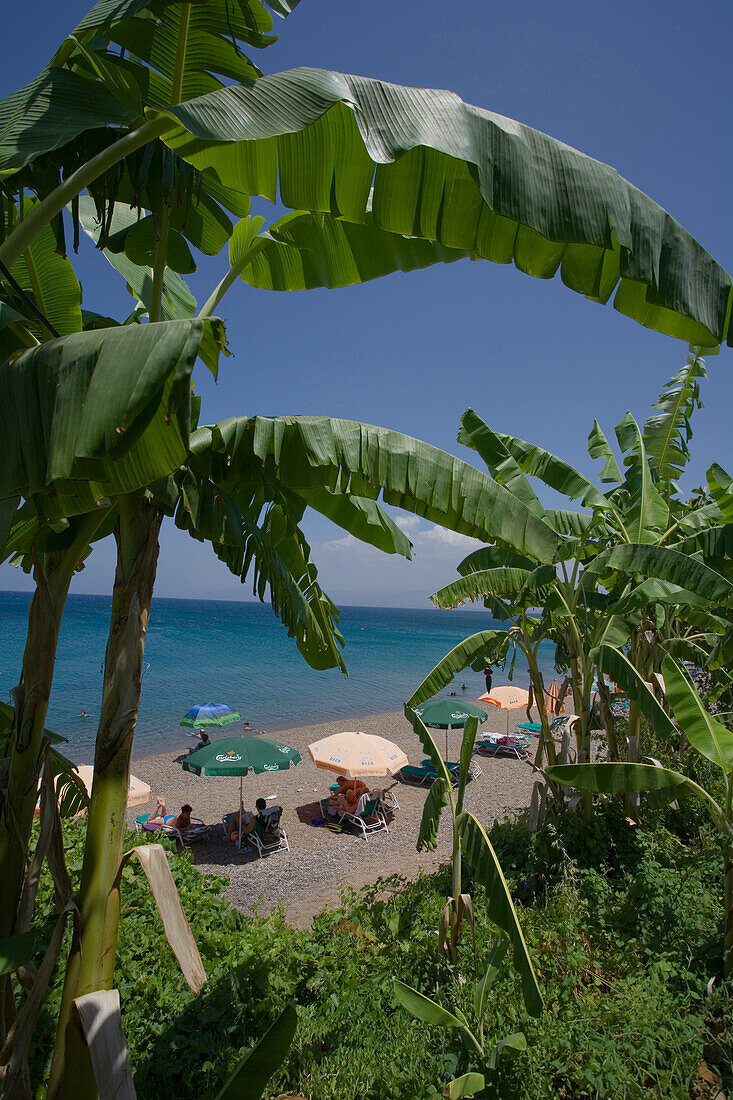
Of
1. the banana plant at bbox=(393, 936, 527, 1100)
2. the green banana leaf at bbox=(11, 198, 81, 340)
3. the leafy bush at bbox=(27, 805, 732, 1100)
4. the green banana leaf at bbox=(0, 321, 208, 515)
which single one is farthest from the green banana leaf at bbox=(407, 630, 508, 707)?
the green banana leaf at bbox=(0, 321, 208, 515)

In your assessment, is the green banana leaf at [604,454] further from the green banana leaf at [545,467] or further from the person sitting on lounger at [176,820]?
the person sitting on lounger at [176,820]

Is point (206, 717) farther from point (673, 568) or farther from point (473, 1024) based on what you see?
point (673, 568)

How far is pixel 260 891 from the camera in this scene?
8.73 meters

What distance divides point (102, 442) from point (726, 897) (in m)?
5.62

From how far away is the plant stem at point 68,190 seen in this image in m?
1.80

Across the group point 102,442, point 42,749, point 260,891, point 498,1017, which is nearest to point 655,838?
point 498,1017

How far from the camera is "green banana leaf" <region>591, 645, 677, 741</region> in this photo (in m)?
5.03

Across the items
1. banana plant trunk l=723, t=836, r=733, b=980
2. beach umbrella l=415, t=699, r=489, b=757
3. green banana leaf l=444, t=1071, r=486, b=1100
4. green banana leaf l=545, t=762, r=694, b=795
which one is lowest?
beach umbrella l=415, t=699, r=489, b=757

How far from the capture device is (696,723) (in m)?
4.81

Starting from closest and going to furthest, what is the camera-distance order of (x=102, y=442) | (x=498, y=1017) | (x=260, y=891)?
(x=102, y=442) → (x=498, y=1017) → (x=260, y=891)

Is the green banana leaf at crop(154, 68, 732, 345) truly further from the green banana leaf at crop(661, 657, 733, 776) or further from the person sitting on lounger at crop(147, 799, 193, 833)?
the person sitting on lounger at crop(147, 799, 193, 833)

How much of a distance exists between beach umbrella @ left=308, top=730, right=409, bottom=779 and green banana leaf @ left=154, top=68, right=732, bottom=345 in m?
11.2

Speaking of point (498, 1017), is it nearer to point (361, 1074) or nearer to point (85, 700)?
point (361, 1074)

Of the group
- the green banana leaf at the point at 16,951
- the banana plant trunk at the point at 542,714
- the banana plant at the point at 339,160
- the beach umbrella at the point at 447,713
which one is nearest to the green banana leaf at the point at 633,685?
the banana plant trunk at the point at 542,714
